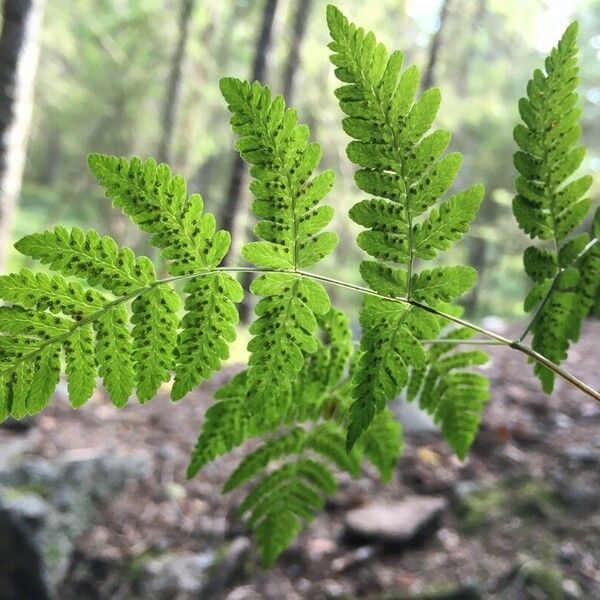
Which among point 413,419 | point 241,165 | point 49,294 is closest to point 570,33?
point 49,294

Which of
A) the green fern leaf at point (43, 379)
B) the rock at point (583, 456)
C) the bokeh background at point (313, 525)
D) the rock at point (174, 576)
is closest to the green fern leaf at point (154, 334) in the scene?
the green fern leaf at point (43, 379)

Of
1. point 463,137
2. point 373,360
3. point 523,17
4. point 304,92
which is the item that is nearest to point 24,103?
point 373,360

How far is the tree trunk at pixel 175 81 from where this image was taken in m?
10.6

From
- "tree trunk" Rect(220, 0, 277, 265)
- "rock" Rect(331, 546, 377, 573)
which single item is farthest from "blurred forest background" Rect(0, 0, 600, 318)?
"rock" Rect(331, 546, 377, 573)

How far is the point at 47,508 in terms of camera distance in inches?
135

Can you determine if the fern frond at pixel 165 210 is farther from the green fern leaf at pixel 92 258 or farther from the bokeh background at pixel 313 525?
the bokeh background at pixel 313 525

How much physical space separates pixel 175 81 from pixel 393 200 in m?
11.4

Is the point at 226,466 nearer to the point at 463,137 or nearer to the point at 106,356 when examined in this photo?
the point at 106,356

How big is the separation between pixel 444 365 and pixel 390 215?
502 millimetres

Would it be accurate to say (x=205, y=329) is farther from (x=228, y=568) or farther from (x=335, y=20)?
(x=228, y=568)

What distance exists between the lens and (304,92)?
1062cm

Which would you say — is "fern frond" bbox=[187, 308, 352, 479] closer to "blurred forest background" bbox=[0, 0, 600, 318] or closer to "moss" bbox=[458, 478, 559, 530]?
"moss" bbox=[458, 478, 559, 530]

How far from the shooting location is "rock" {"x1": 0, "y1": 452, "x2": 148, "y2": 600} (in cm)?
313

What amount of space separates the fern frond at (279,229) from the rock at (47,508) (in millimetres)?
2873
